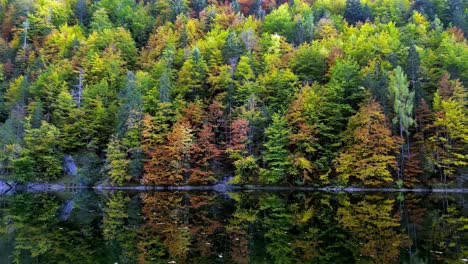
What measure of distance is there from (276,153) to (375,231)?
31.0m

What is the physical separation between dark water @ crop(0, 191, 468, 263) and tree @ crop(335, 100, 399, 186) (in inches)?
644

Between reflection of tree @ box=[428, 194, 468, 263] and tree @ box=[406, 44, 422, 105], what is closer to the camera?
reflection of tree @ box=[428, 194, 468, 263]

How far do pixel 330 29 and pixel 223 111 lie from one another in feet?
104

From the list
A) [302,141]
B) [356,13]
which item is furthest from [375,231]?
[356,13]

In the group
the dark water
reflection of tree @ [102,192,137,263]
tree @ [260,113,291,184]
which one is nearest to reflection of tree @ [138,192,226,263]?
the dark water

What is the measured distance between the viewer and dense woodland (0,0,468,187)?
45500 mm

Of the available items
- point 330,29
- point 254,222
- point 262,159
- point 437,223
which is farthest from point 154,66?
point 437,223

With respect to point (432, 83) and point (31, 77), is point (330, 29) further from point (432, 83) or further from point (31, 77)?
point (31, 77)

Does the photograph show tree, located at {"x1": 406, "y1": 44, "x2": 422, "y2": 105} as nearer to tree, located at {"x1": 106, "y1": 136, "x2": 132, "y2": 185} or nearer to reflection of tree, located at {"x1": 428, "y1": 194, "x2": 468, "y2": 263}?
reflection of tree, located at {"x1": 428, "y1": 194, "x2": 468, "y2": 263}

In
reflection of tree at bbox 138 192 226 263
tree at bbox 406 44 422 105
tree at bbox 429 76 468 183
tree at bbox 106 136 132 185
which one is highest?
tree at bbox 406 44 422 105

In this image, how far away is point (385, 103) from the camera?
159 feet

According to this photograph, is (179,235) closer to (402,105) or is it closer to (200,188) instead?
(200,188)

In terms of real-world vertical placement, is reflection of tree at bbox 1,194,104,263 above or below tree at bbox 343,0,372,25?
below

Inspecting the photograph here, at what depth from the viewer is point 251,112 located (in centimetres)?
5194
